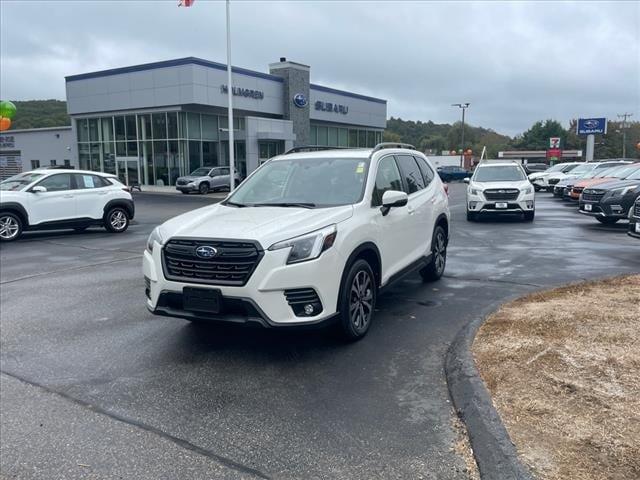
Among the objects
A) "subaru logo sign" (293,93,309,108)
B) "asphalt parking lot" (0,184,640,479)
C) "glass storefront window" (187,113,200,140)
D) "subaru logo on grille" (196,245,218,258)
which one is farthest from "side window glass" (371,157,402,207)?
"subaru logo sign" (293,93,309,108)

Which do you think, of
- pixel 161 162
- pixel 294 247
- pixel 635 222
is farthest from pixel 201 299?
pixel 161 162

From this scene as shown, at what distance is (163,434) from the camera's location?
Answer: 147 inches

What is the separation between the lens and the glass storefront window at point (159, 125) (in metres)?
35.7

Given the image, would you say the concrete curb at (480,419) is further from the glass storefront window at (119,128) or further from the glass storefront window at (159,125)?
the glass storefront window at (119,128)

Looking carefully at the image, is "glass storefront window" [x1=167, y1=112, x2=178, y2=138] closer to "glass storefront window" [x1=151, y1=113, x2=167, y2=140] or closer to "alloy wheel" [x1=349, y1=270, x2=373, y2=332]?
"glass storefront window" [x1=151, y1=113, x2=167, y2=140]

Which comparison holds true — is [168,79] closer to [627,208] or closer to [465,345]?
[627,208]

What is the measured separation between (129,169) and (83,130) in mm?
5766

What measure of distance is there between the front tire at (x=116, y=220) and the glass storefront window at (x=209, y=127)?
2235 cm

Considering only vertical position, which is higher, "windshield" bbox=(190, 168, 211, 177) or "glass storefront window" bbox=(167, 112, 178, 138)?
"glass storefront window" bbox=(167, 112, 178, 138)

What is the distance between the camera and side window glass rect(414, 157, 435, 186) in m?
7.78

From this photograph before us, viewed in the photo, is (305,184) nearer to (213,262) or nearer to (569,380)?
(213,262)

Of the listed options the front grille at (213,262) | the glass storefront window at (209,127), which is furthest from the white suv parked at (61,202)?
the glass storefront window at (209,127)

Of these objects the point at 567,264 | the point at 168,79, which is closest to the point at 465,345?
the point at 567,264

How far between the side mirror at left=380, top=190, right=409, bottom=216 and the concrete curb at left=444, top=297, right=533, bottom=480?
5.05 ft
